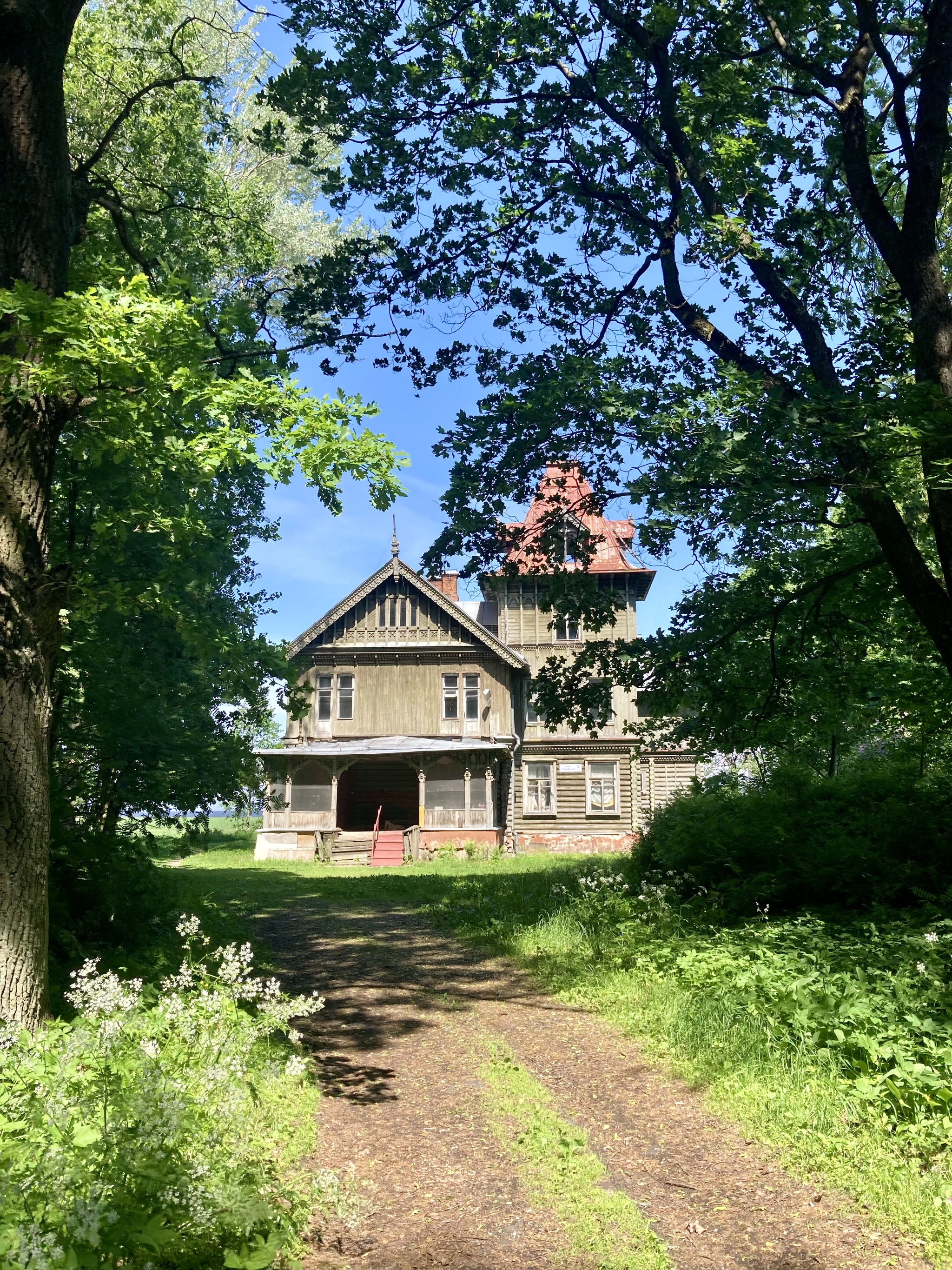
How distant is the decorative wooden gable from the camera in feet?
100

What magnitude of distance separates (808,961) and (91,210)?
10.4 m

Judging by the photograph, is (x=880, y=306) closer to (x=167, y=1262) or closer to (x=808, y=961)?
(x=808, y=961)

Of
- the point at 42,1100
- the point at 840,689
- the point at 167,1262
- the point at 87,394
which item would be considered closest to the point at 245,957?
the point at 42,1100

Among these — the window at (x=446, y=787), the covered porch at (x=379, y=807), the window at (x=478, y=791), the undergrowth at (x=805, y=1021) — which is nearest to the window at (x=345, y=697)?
the covered porch at (x=379, y=807)

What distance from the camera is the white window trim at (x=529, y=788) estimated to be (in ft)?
101

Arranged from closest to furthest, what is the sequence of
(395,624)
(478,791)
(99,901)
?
(99,901) → (478,791) → (395,624)

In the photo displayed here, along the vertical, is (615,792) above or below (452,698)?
below

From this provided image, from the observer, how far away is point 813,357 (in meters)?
10.2

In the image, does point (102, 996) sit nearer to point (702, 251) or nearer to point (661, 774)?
point (702, 251)

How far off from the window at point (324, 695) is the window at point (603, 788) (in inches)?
356

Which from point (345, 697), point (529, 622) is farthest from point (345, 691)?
point (529, 622)

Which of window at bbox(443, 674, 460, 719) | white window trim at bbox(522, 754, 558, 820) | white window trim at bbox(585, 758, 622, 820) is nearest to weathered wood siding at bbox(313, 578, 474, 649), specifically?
window at bbox(443, 674, 460, 719)

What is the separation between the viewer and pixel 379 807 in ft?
98.3

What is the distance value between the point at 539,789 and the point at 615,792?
8.35 ft
